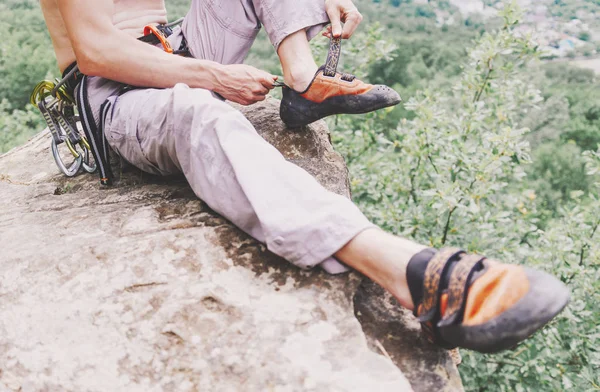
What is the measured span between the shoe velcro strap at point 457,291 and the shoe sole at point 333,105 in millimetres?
1255

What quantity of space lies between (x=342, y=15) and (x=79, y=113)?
4.84ft

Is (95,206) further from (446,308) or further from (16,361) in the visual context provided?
(446,308)

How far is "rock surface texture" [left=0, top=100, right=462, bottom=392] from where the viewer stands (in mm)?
1374

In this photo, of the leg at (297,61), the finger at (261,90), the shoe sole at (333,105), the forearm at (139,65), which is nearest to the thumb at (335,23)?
the leg at (297,61)

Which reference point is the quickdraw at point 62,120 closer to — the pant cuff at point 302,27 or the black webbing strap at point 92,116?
the black webbing strap at point 92,116

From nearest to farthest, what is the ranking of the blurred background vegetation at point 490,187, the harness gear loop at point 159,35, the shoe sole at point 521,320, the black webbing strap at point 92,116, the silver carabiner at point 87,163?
the shoe sole at point 521,320, the black webbing strap at point 92,116, the harness gear loop at point 159,35, the silver carabiner at point 87,163, the blurred background vegetation at point 490,187

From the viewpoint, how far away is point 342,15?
Result: 101 inches

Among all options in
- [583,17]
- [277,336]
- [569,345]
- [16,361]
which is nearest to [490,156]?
[569,345]

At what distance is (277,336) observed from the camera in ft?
4.79

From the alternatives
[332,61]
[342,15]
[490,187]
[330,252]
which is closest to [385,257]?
[330,252]

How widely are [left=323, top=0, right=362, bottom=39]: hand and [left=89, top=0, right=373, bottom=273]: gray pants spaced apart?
0.05 metres

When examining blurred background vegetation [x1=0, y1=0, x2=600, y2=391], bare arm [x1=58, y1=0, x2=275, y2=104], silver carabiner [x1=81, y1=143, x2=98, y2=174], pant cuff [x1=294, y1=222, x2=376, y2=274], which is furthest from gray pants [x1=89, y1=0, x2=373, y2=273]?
blurred background vegetation [x1=0, y1=0, x2=600, y2=391]

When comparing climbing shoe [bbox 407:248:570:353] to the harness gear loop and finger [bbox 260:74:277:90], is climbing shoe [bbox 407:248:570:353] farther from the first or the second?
the harness gear loop

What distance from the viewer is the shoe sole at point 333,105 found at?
8.00 ft
